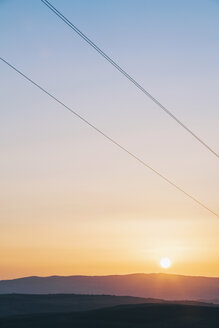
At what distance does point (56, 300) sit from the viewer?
9906 cm

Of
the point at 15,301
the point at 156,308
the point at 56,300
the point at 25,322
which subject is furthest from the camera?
the point at 56,300

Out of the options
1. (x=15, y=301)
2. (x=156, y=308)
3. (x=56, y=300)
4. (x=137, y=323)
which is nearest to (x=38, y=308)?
(x=15, y=301)

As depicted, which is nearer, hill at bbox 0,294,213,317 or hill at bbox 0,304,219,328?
hill at bbox 0,304,219,328

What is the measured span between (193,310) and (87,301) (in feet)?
135

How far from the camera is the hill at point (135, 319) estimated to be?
49812mm

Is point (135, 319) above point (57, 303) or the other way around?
the other way around

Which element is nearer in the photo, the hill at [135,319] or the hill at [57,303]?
the hill at [135,319]

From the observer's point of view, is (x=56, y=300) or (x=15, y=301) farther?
(x=56, y=300)

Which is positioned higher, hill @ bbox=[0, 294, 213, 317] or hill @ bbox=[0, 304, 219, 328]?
hill @ bbox=[0, 294, 213, 317]

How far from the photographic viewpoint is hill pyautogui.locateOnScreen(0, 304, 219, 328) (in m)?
49.8

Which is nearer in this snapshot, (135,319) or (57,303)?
(135,319)

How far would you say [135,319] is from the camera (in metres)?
53.5

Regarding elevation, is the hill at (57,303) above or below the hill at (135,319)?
above

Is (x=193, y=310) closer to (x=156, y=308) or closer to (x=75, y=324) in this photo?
(x=156, y=308)
